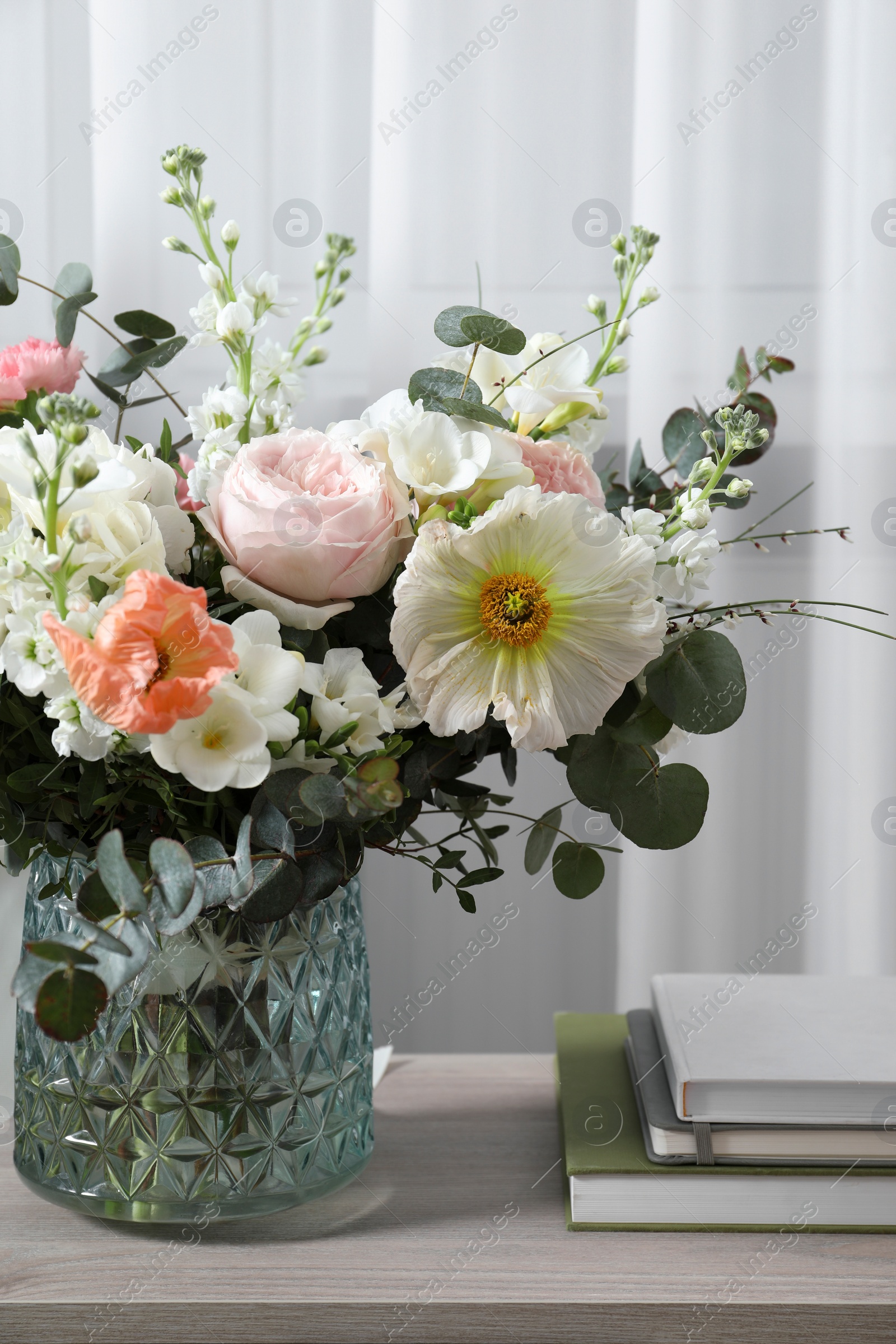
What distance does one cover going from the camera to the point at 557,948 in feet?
3.72

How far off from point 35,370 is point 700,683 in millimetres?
370

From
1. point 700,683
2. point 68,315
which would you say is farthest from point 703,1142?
point 68,315

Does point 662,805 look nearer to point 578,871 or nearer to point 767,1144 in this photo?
point 578,871

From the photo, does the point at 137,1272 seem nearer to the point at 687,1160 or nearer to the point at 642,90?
the point at 687,1160

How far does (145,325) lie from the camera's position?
0.64m

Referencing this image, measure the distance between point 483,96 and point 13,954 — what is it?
0.91m

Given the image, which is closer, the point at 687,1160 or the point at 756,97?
the point at 687,1160

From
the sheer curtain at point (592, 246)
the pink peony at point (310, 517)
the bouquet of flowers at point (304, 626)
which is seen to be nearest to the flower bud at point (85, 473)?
the bouquet of flowers at point (304, 626)

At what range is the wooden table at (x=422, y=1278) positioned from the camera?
503 millimetres

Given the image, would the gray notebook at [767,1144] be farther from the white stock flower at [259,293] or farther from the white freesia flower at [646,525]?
the white stock flower at [259,293]

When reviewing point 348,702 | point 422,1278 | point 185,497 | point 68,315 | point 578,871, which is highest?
point 68,315

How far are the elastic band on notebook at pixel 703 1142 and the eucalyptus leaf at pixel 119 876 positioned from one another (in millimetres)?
346

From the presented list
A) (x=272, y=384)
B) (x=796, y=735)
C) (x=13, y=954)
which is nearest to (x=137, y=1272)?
(x=13, y=954)

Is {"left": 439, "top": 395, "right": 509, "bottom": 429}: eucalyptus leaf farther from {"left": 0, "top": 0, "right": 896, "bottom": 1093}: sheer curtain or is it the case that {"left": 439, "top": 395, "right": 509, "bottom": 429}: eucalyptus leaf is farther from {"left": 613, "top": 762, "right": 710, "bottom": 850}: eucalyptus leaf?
{"left": 0, "top": 0, "right": 896, "bottom": 1093}: sheer curtain
